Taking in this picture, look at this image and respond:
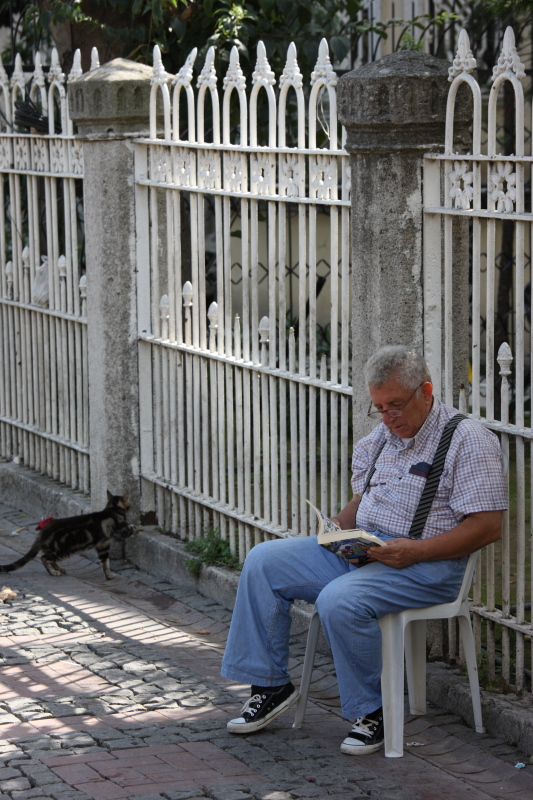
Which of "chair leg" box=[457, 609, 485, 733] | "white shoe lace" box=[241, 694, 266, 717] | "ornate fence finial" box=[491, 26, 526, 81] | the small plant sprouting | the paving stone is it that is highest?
"ornate fence finial" box=[491, 26, 526, 81]

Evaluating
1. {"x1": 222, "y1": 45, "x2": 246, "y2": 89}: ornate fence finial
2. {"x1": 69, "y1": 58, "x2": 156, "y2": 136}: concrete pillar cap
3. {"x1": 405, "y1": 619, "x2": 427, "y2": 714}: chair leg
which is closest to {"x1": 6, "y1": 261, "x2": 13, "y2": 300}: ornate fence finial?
{"x1": 69, "y1": 58, "x2": 156, "y2": 136}: concrete pillar cap

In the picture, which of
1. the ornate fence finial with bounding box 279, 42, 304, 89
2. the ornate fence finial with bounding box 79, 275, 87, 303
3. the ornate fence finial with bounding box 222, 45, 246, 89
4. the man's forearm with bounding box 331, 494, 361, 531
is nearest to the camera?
the man's forearm with bounding box 331, 494, 361, 531

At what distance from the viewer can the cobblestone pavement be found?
4.29 m

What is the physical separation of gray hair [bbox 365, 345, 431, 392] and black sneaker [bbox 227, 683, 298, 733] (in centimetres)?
132

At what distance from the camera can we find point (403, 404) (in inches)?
179

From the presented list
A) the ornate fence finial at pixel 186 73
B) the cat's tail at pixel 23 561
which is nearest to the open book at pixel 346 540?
the cat's tail at pixel 23 561

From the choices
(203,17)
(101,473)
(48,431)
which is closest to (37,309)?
(48,431)

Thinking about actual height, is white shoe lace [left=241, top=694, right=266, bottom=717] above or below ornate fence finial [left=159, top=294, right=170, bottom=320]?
below

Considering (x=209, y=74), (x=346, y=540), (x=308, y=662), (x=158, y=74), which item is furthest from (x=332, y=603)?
(x=158, y=74)

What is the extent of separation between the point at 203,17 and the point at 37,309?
246 centimetres

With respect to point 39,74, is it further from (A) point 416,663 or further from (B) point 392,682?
(B) point 392,682

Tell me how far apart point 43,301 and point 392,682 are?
15.4ft

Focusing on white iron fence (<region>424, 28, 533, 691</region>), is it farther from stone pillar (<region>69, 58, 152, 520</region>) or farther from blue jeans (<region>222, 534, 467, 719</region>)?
stone pillar (<region>69, 58, 152, 520</region>)

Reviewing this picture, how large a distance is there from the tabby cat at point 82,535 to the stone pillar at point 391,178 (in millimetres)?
2477
